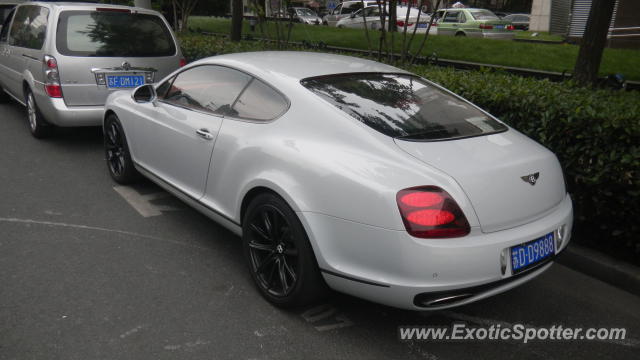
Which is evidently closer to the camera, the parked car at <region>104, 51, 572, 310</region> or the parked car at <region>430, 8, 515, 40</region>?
the parked car at <region>104, 51, 572, 310</region>

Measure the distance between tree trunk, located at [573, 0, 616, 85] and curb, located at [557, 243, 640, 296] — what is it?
10.8 ft

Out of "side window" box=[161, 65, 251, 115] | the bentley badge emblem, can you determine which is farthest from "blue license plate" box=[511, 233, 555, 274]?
"side window" box=[161, 65, 251, 115]

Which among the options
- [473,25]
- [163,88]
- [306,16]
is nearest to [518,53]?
[473,25]

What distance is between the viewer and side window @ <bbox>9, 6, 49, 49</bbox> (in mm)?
6805

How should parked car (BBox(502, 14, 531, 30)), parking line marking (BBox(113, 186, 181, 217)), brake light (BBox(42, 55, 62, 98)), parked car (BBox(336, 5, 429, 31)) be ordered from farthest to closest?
parked car (BBox(502, 14, 531, 30)) < parked car (BBox(336, 5, 429, 31)) < brake light (BBox(42, 55, 62, 98)) < parking line marking (BBox(113, 186, 181, 217))

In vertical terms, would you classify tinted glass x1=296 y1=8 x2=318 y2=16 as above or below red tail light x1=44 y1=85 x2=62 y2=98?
below

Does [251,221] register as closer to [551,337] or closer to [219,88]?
[219,88]

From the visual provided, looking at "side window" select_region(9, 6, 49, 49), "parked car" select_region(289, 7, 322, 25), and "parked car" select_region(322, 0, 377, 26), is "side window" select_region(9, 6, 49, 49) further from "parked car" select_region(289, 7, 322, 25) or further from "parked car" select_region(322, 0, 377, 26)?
"parked car" select_region(289, 7, 322, 25)

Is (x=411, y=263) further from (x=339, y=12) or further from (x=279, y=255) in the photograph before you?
(x=339, y=12)

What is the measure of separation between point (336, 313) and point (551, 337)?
1.23 m

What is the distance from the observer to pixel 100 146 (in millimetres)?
7125

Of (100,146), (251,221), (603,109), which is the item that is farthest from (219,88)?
(100,146)

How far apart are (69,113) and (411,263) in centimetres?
509

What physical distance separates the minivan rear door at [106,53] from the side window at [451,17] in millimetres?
20459
